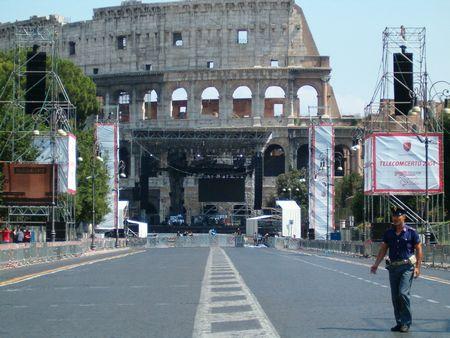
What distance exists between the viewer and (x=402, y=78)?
235 feet

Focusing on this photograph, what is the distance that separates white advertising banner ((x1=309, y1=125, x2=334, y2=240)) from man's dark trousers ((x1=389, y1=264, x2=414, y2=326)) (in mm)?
77190

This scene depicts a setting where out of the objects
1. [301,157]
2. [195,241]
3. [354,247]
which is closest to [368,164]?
[354,247]

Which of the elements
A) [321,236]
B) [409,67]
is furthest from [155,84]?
[409,67]

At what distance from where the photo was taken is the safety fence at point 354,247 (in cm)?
5239

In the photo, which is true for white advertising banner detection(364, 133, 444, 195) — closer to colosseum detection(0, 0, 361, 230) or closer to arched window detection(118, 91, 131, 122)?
colosseum detection(0, 0, 361, 230)

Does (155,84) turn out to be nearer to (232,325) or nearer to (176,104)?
(176,104)

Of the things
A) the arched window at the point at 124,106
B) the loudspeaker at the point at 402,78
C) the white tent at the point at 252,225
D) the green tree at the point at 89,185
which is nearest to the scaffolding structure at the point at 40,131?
the green tree at the point at 89,185

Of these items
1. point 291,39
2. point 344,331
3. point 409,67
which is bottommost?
point 344,331

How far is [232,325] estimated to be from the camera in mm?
17859

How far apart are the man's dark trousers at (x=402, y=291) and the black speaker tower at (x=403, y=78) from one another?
5378cm

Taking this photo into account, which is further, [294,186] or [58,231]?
[294,186]

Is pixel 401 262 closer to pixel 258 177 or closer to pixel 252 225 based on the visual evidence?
pixel 252 225

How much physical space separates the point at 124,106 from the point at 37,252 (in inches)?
4338

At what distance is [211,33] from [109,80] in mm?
14755
